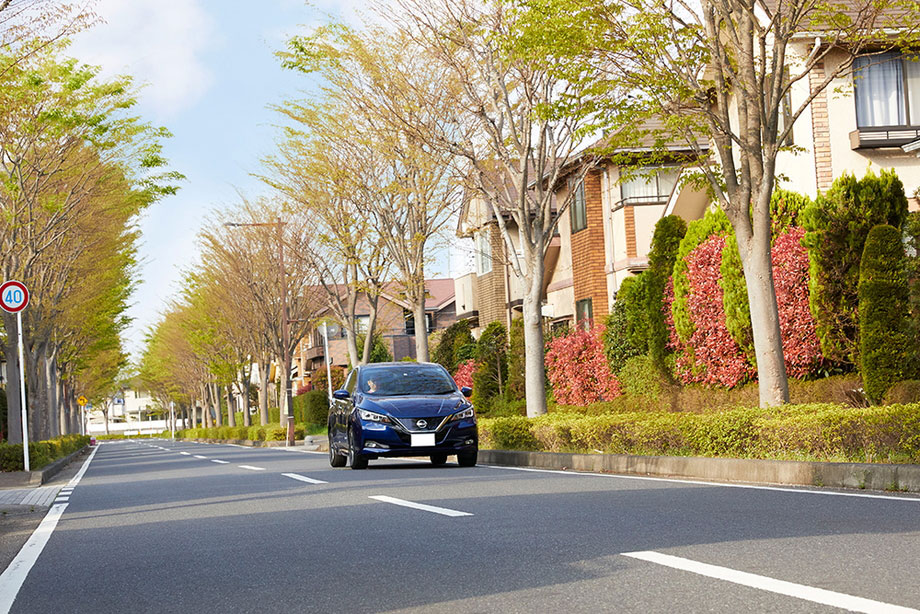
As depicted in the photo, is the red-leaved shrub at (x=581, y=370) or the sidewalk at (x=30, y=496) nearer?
the sidewalk at (x=30, y=496)

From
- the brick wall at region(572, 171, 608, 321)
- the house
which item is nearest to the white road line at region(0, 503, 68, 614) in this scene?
the brick wall at region(572, 171, 608, 321)

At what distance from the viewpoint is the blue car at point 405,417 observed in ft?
51.0

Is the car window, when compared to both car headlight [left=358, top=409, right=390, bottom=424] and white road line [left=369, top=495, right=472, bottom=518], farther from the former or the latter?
white road line [left=369, top=495, right=472, bottom=518]

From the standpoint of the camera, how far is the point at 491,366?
36.0 m

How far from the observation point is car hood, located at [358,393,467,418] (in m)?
15.6

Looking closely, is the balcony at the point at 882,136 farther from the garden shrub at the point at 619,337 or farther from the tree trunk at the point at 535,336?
the tree trunk at the point at 535,336

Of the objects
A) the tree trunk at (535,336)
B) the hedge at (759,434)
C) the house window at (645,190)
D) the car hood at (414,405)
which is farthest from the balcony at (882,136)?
the car hood at (414,405)

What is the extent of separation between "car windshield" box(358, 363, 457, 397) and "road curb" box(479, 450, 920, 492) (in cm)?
179

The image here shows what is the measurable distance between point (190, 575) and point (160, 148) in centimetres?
2127

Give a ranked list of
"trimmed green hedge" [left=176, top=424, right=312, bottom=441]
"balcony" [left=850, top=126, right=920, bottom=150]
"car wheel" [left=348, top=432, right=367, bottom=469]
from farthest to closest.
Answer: "trimmed green hedge" [left=176, top=424, right=312, bottom=441]
"balcony" [left=850, top=126, right=920, bottom=150]
"car wheel" [left=348, top=432, right=367, bottom=469]

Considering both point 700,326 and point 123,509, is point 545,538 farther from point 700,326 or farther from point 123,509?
point 700,326

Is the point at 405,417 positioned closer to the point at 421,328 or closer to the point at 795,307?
the point at 795,307

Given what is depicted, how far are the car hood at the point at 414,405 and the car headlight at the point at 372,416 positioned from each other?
0.19 feet

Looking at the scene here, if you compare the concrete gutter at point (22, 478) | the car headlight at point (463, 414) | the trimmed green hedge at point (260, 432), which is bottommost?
the trimmed green hedge at point (260, 432)
